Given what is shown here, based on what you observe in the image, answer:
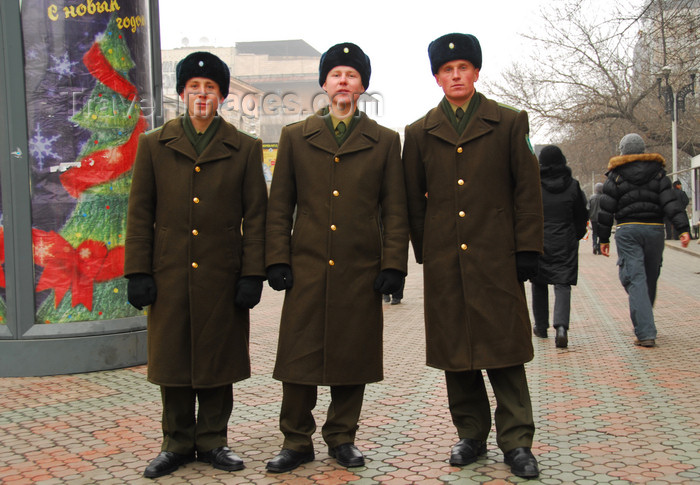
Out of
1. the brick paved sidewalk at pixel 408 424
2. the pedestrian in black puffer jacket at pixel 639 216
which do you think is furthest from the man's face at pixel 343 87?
the pedestrian in black puffer jacket at pixel 639 216

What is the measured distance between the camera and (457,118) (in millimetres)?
4484

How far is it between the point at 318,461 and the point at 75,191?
3882 mm

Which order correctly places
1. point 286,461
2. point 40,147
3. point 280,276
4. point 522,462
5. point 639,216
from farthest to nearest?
point 639,216 < point 40,147 < point 280,276 < point 286,461 < point 522,462

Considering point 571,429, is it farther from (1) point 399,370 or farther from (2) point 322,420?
(1) point 399,370

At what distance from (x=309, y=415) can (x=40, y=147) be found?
399 centimetres

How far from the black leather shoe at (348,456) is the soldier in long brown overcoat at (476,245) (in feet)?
1.58

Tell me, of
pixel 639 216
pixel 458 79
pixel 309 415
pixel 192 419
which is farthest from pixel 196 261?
pixel 639 216

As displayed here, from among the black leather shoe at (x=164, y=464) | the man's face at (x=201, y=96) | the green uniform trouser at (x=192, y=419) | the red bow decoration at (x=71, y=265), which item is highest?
the man's face at (x=201, y=96)

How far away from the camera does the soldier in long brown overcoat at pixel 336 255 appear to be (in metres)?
4.38

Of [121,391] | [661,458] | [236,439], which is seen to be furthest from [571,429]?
[121,391]

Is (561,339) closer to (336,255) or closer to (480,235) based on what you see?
(480,235)

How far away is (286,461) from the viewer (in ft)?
14.1

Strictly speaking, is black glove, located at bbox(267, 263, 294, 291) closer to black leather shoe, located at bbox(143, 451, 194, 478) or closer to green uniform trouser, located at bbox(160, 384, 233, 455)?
green uniform trouser, located at bbox(160, 384, 233, 455)

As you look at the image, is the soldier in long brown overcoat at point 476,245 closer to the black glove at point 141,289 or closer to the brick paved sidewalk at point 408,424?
the brick paved sidewalk at point 408,424
